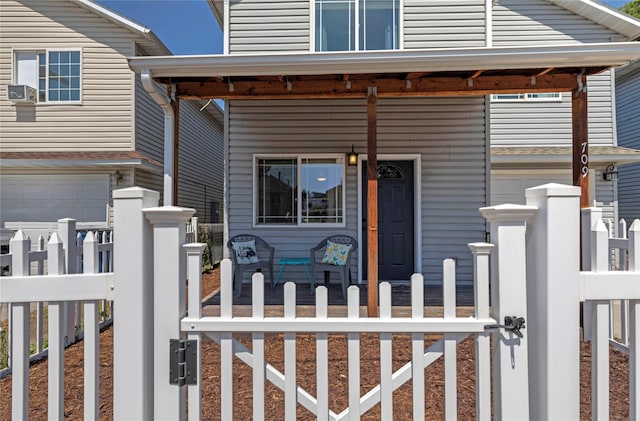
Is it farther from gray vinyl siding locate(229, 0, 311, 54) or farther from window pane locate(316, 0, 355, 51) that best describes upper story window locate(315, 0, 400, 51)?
gray vinyl siding locate(229, 0, 311, 54)

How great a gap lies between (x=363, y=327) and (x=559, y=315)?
68 cm

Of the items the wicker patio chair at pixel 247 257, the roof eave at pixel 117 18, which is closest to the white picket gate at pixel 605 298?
the wicker patio chair at pixel 247 257

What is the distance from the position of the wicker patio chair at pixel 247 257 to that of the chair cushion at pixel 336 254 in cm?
89

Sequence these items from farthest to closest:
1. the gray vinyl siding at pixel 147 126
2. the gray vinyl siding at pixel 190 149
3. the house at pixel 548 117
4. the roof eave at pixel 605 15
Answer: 1. the gray vinyl siding at pixel 190 149
2. the gray vinyl siding at pixel 147 126
3. the house at pixel 548 117
4. the roof eave at pixel 605 15

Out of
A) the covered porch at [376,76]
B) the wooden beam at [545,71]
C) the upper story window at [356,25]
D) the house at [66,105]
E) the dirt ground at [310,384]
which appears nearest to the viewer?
the dirt ground at [310,384]

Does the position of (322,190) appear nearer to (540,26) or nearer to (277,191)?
(277,191)

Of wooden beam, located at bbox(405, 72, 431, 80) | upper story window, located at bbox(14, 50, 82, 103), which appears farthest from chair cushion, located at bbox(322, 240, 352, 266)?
upper story window, located at bbox(14, 50, 82, 103)

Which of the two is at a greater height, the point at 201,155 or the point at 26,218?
the point at 201,155

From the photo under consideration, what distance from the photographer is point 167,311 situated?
4.51 feet

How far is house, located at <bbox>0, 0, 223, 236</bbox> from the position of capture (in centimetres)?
807

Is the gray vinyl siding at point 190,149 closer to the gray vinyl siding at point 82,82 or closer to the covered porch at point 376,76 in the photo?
the gray vinyl siding at point 82,82

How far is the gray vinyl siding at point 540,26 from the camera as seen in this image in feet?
26.4

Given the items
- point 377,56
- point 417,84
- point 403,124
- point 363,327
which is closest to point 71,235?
point 363,327

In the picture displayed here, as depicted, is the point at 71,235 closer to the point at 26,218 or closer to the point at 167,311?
the point at 167,311
